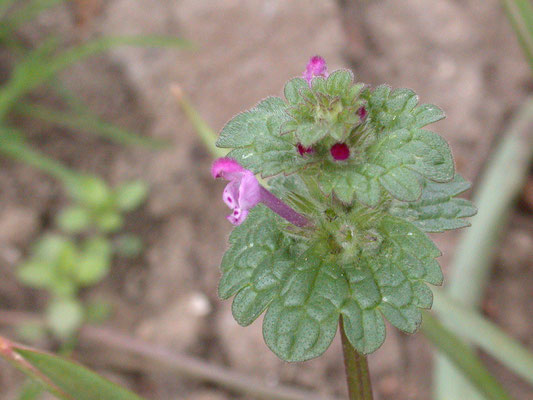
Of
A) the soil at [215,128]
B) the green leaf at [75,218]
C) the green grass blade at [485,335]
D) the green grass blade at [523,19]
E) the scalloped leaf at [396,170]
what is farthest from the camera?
the green leaf at [75,218]

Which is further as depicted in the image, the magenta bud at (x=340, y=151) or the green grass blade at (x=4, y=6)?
the green grass blade at (x=4, y=6)

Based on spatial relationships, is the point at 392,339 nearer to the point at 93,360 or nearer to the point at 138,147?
the point at 93,360

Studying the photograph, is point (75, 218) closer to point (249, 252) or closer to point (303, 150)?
point (249, 252)

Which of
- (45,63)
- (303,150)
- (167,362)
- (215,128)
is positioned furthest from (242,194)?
(45,63)

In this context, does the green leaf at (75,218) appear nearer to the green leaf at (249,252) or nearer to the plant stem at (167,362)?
the plant stem at (167,362)

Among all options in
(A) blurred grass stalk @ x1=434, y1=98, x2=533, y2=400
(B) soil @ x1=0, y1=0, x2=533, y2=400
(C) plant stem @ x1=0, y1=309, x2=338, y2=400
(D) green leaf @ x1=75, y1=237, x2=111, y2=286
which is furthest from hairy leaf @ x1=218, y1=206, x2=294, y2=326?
(D) green leaf @ x1=75, y1=237, x2=111, y2=286

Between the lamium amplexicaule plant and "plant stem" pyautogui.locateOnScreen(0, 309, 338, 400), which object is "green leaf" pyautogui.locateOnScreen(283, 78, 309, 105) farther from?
"plant stem" pyautogui.locateOnScreen(0, 309, 338, 400)

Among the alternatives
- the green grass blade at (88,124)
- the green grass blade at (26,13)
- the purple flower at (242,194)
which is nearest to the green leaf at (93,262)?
the green grass blade at (88,124)

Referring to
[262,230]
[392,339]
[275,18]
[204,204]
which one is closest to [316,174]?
[262,230]
